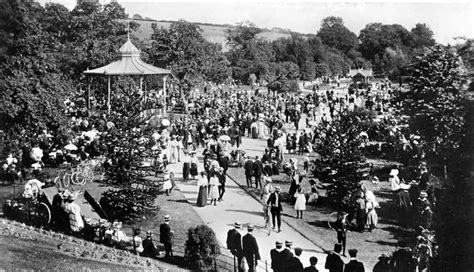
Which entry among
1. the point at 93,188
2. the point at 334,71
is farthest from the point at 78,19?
→ the point at 334,71

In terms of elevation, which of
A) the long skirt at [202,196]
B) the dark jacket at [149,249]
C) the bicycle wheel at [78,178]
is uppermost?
the bicycle wheel at [78,178]

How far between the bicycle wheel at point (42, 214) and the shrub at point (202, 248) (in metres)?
4.73

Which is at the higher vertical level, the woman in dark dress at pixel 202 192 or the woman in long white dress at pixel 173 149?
the woman in long white dress at pixel 173 149

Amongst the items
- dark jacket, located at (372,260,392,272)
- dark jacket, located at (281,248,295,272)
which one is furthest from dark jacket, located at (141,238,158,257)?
dark jacket, located at (372,260,392,272)

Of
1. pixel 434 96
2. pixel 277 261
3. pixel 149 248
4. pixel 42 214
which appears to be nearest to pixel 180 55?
pixel 434 96

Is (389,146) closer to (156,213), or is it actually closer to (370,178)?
(370,178)

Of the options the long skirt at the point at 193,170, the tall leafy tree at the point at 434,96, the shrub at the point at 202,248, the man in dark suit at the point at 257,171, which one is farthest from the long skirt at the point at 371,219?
the long skirt at the point at 193,170

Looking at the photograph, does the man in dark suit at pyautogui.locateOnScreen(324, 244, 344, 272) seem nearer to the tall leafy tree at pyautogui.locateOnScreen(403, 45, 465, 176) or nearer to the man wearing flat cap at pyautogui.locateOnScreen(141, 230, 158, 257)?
the man wearing flat cap at pyautogui.locateOnScreen(141, 230, 158, 257)

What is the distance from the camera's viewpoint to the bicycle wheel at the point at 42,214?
48.5 ft

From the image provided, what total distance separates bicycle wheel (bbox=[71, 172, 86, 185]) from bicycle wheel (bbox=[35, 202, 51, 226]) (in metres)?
5.16

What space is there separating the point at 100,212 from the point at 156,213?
2210 millimetres

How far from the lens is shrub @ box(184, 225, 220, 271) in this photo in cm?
1262

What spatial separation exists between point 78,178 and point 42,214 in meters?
5.55

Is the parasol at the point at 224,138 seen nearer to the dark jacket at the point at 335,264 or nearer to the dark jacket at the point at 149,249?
the dark jacket at the point at 149,249
